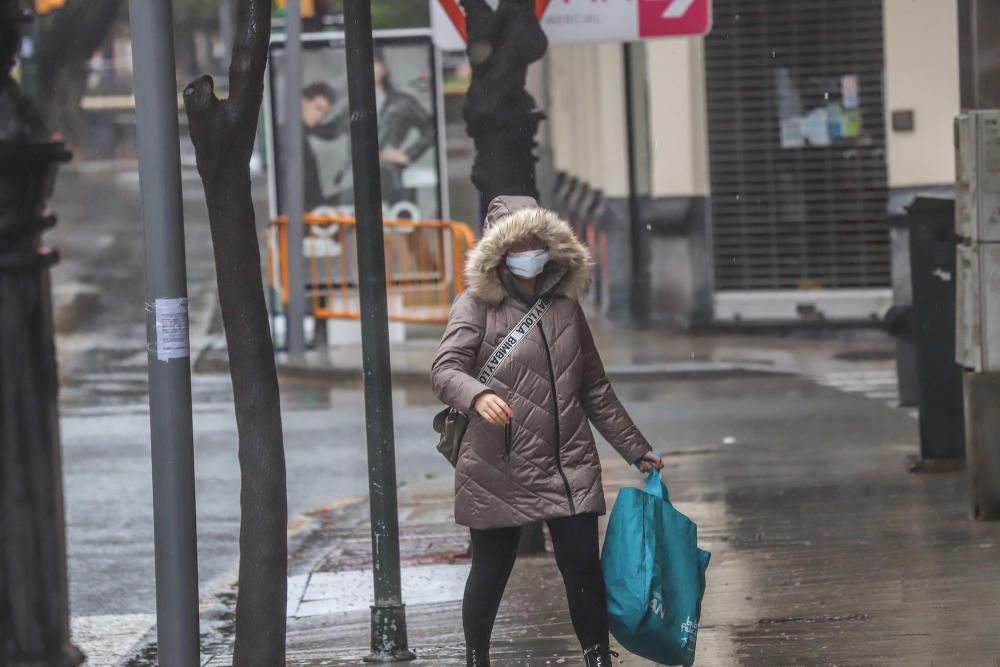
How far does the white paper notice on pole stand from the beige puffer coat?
2.71ft

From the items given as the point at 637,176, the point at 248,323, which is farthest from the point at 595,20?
the point at 637,176

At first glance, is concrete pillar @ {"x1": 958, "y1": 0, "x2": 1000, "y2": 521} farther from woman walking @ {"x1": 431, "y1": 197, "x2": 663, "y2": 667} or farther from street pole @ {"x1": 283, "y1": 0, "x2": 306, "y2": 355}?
street pole @ {"x1": 283, "y1": 0, "x2": 306, "y2": 355}

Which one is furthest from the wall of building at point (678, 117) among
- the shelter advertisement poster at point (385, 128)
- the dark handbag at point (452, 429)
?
the dark handbag at point (452, 429)

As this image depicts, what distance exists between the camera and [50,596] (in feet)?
11.3

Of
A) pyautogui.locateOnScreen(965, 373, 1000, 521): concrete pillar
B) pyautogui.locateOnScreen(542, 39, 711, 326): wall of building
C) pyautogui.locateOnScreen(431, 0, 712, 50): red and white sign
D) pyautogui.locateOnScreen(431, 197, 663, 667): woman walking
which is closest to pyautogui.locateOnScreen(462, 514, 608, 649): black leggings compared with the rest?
pyautogui.locateOnScreen(431, 197, 663, 667): woman walking

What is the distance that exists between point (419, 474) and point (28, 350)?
8093 mm

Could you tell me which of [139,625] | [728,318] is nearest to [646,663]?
[139,625]

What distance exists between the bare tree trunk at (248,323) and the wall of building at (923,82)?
43.3 ft

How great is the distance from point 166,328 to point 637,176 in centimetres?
1566

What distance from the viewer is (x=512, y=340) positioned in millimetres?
5602

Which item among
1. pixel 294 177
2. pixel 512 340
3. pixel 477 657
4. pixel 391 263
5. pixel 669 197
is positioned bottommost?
pixel 477 657

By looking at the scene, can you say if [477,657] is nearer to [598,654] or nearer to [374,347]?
[598,654]

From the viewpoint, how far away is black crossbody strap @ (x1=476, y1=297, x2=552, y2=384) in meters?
5.57

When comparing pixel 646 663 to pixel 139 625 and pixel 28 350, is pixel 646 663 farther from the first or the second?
pixel 28 350
